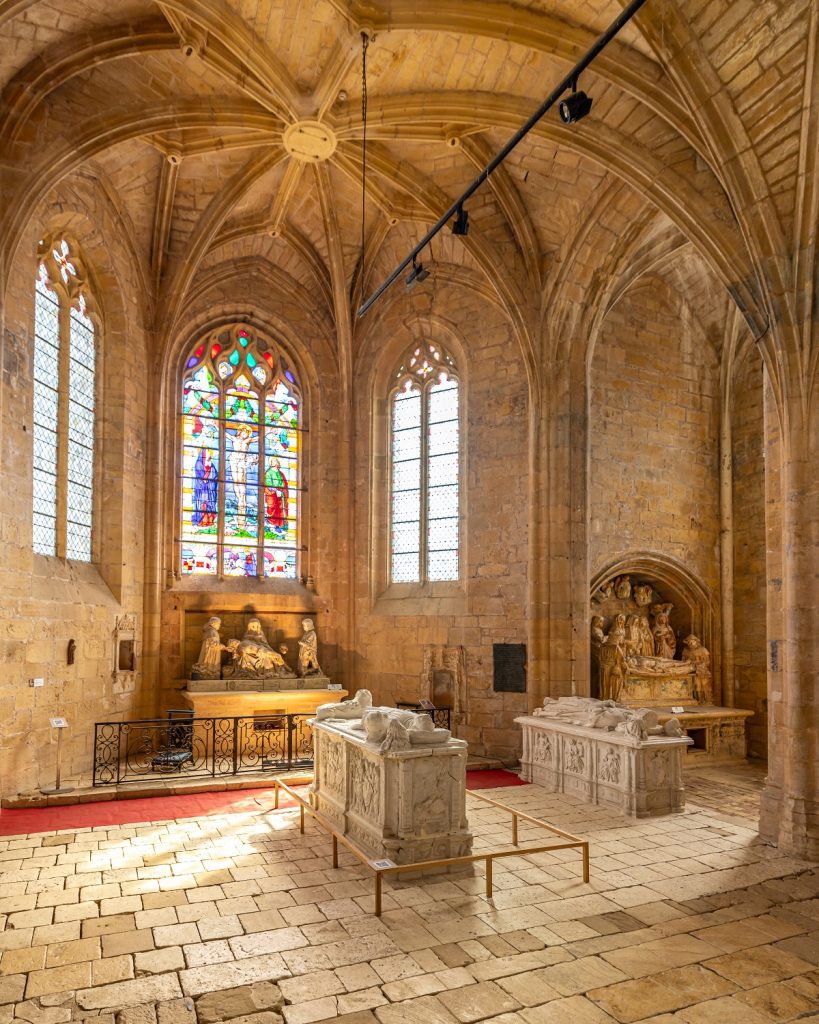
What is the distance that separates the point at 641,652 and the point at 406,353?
6.49 metres

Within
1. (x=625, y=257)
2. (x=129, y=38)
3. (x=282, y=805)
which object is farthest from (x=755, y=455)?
(x=129, y=38)

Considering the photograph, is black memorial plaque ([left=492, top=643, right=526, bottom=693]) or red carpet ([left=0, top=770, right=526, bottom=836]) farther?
black memorial plaque ([left=492, top=643, right=526, bottom=693])

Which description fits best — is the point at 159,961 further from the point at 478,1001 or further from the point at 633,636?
the point at 633,636

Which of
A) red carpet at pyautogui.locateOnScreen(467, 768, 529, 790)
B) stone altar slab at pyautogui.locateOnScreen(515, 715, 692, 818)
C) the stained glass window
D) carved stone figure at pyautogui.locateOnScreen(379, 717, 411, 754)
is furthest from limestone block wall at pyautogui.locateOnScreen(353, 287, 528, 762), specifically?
carved stone figure at pyautogui.locateOnScreen(379, 717, 411, 754)

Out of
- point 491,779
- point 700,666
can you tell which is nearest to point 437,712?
point 491,779

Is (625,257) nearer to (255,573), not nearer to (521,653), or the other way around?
(521,653)

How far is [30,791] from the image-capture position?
9.45 metres

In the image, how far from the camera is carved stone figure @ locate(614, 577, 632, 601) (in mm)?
13664

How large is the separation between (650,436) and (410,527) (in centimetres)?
436

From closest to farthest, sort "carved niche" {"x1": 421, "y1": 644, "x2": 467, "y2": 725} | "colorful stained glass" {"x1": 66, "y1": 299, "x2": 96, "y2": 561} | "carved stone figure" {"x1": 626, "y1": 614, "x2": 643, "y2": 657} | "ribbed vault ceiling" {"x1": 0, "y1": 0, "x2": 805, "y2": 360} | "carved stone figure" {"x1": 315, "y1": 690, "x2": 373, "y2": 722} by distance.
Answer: "ribbed vault ceiling" {"x1": 0, "y1": 0, "x2": 805, "y2": 360}, "carved stone figure" {"x1": 315, "y1": 690, "x2": 373, "y2": 722}, "colorful stained glass" {"x1": 66, "y1": 299, "x2": 96, "y2": 561}, "carved niche" {"x1": 421, "y1": 644, "x2": 467, "y2": 725}, "carved stone figure" {"x1": 626, "y1": 614, "x2": 643, "y2": 657}

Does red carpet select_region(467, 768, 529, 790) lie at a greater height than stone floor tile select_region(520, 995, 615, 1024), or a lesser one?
lesser

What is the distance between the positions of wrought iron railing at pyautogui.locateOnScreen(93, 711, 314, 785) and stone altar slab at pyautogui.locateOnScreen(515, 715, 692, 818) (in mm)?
3293

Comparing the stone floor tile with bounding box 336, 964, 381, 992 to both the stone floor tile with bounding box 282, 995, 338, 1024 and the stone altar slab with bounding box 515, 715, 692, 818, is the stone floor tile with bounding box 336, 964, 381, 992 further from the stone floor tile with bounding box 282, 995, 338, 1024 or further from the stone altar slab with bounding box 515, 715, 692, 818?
Result: the stone altar slab with bounding box 515, 715, 692, 818

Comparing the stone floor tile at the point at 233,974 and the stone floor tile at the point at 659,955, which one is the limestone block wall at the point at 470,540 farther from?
the stone floor tile at the point at 233,974
